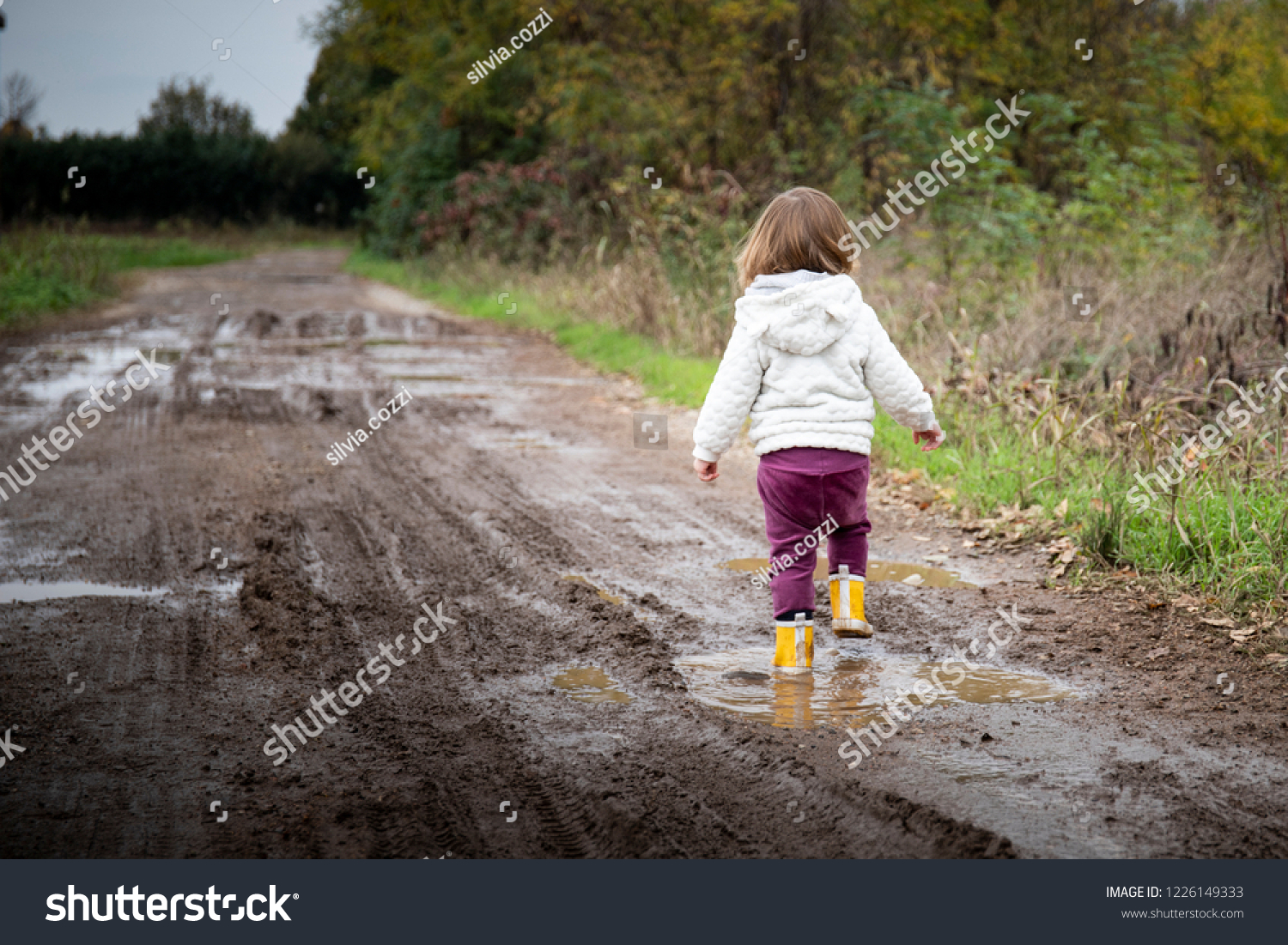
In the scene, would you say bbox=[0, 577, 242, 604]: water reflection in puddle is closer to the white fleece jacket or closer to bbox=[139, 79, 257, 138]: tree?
the white fleece jacket

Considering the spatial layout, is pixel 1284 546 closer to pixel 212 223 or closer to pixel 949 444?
pixel 949 444

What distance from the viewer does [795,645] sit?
4.25 meters

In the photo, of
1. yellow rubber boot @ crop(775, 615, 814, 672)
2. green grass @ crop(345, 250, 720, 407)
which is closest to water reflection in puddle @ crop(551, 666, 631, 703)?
yellow rubber boot @ crop(775, 615, 814, 672)

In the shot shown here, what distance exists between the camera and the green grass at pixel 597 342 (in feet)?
35.3

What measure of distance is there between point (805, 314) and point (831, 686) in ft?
4.42

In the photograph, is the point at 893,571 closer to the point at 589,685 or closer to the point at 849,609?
the point at 849,609

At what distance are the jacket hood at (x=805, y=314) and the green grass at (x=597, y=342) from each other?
570 cm

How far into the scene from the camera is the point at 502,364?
1334 cm

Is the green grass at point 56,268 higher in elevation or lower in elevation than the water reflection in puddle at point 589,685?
higher

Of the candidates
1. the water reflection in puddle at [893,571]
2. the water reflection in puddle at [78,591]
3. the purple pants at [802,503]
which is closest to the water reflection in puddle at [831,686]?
the purple pants at [802,503]

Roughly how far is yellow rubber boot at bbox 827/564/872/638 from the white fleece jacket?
1.94 ft

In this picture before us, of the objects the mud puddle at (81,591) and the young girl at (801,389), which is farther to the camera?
the mud puddle at (81,591)

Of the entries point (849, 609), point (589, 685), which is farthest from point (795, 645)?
point (589, 685)

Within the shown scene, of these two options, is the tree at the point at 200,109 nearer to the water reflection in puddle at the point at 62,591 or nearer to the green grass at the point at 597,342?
the green grass at the point at 597,342
